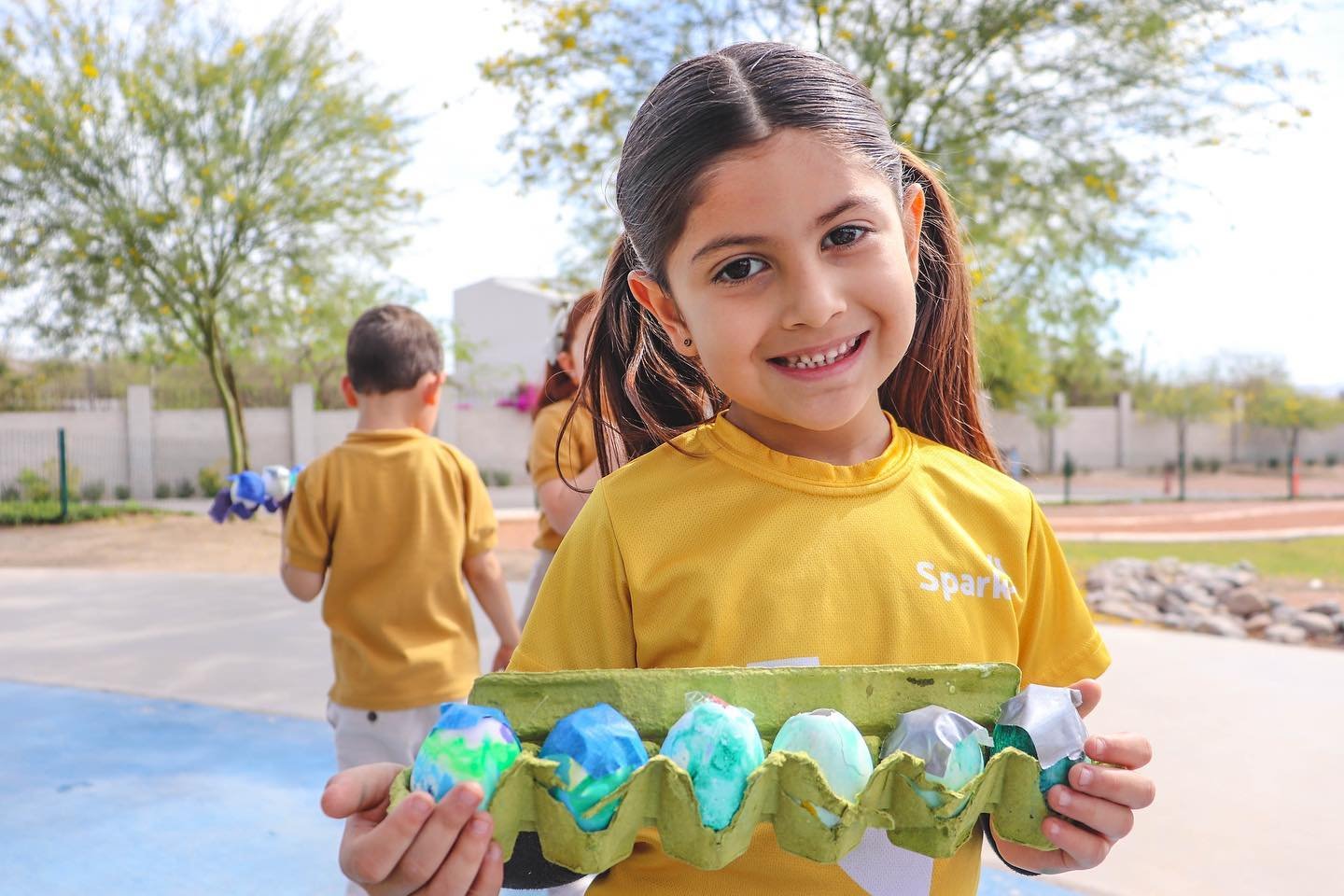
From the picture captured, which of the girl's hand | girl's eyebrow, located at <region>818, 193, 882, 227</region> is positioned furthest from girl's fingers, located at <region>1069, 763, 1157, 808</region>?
girl's eyebrow, located at <region>818, 193, 882, 227</region>

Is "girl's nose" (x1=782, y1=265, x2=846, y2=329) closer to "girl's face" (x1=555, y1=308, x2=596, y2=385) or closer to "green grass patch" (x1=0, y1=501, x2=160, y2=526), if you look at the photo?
"girl's face" (x1=555, y1=308, x2=596, y2=385)

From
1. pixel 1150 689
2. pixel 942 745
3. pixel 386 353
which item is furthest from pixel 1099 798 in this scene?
pixel 1150 689

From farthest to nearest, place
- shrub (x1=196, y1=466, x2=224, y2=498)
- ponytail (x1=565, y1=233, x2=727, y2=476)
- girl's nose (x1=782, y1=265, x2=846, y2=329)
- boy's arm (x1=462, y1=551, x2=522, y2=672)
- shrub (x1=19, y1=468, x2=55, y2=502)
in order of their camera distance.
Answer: shrub (x1=196, y1=466, x2=224, y2=498)
shrub (x1=19, y1=468, x2=55, y2=502)
boy's arm (x1=462, y1=551, x2=522, y2=672)
ponytail (x1=565, y1=233, x2=727, y2=476)
girl's nose (x1=782, y1=265, x2=846, y2=329)

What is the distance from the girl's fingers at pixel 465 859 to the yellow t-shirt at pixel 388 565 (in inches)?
73.8

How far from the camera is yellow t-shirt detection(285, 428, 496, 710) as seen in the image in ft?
9.17

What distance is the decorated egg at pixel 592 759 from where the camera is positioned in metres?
1.00

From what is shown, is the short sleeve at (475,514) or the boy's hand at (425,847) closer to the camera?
the boy's hand at (425,847)

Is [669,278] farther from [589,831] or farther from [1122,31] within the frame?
[1122,31]

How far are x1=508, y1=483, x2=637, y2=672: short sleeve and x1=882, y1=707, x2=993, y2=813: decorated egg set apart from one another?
1.20ft

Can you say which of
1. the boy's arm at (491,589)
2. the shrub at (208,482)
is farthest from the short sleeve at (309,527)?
the shrub at (208,482)

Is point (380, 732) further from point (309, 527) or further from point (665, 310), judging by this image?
point (665, 310)

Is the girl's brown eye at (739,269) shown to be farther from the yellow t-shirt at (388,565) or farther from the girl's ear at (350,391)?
the girl's ear at (350,391)

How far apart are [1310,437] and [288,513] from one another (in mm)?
41666

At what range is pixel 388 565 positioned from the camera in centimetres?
291
